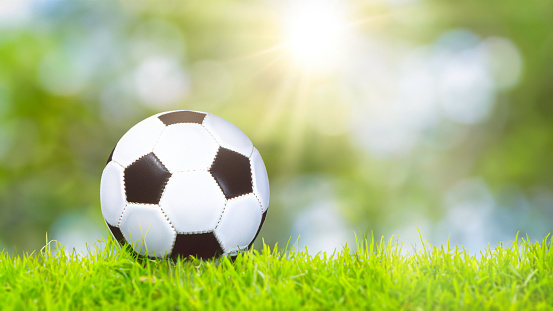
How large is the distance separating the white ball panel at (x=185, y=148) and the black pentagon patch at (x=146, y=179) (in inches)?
2.7

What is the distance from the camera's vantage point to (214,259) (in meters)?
4.09

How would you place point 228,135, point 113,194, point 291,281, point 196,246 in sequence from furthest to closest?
point 228,135 → point 113,194 → point 196,246 → point 291,281

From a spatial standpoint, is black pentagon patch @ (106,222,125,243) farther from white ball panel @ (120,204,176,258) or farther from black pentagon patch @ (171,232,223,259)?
black pentagon patch @ (171,232,223,259)

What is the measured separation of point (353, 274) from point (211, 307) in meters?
1.22

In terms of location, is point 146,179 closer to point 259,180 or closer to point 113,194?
point 113,194

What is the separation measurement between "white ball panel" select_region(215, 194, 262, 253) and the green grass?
22 cm

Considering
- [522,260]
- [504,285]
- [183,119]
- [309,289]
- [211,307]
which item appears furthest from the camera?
[183,119]

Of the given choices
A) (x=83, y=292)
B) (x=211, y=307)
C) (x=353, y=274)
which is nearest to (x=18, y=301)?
(x=83, y=292)

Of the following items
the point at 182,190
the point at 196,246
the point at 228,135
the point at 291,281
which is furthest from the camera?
the point at 228,135

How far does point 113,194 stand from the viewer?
162 inches

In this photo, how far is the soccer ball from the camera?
153 inches

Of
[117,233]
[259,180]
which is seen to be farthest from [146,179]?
[259,180]

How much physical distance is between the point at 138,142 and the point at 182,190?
0.64m

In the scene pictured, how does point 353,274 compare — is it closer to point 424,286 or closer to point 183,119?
point 424,286
